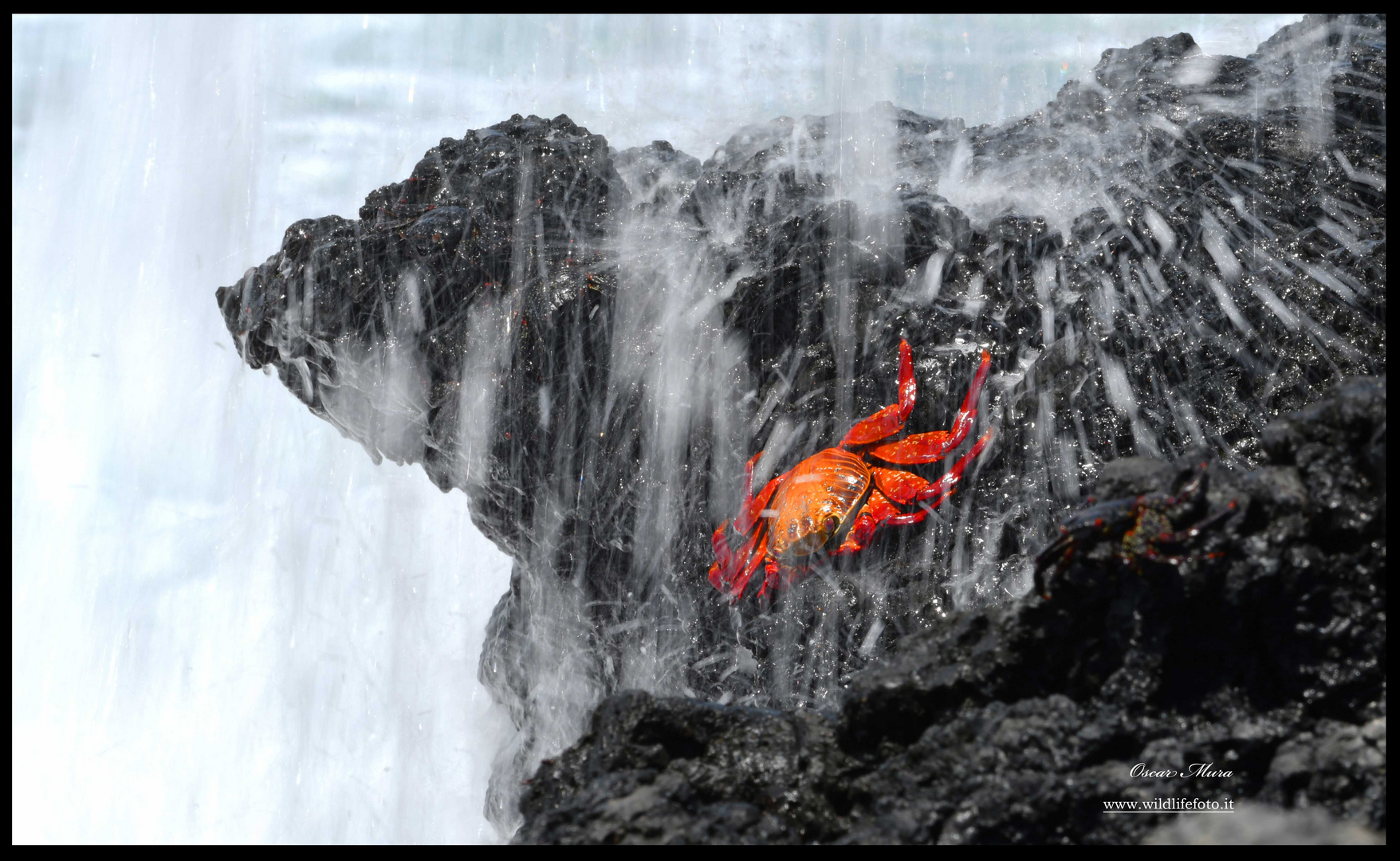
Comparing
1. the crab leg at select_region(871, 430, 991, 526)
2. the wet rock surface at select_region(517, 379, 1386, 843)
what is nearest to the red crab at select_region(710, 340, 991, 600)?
the crab leg at select_region(871, 430, 991, 526)

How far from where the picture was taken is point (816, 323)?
415cm

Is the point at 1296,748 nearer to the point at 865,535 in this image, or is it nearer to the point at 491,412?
the point at 865,535

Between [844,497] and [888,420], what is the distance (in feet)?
1.16

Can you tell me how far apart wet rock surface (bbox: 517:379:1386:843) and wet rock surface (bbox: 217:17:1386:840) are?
137 centimetres

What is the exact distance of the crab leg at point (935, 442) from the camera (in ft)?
12.7

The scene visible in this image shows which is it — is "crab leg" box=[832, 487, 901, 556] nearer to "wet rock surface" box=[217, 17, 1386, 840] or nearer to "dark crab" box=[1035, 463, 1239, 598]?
"wet rock surface" box=[217, 17, 1386, 840]

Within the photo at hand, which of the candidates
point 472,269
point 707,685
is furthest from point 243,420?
point 707,685

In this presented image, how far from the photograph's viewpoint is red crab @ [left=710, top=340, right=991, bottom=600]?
3.86m

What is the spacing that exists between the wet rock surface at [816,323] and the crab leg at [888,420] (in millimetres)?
41

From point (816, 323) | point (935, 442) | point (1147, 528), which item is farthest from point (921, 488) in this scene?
point (1147, 528)

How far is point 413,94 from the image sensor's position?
1029 cm

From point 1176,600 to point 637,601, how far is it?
2.60m

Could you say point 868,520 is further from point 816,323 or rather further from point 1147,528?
point 1147,528
